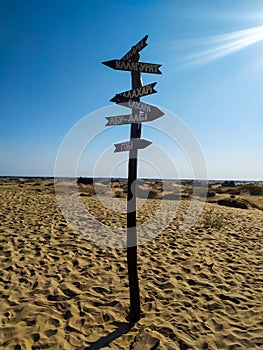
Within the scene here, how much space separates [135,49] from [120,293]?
155 inches

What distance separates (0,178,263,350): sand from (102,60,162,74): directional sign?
3.56 m

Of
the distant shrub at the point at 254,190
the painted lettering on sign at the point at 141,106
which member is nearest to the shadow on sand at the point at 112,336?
the painted lettering on sign at the point at 141,106

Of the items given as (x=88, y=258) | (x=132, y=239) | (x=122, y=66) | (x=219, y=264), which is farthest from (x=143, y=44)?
(x=219, y=264)

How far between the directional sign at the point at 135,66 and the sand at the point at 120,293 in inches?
140

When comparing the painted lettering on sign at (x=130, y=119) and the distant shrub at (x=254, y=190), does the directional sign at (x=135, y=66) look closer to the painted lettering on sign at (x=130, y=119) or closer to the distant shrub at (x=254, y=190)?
the painted lettering on sign at (x=130, y=119)

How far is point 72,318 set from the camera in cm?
372

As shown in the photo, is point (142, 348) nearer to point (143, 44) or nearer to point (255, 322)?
point (255, 322)

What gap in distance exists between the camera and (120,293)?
4.50 metres

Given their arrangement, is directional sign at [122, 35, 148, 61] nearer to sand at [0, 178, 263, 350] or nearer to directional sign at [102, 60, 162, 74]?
directional sign at [102, 60, 162, 74]

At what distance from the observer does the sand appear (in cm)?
338

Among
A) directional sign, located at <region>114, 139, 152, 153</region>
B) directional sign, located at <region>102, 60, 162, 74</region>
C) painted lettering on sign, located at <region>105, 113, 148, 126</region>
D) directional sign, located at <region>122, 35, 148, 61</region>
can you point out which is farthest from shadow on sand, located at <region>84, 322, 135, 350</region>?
directional sign, located at <region>122, 35, 148, 61</region>

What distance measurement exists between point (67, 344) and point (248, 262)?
4772 mm

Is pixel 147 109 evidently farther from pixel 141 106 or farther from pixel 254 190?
pixel 254 190

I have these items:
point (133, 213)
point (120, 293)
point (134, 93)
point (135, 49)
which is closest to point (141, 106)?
point (134, 93)
